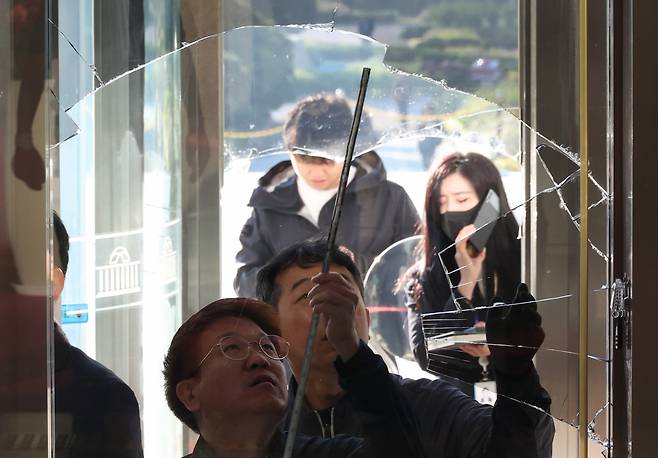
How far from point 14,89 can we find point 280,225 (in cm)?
42

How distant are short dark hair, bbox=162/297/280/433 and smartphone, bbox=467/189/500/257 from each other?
316mm

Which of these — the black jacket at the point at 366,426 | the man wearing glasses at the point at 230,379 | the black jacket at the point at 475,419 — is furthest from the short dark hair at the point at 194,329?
the black jacket at the point at 475,419

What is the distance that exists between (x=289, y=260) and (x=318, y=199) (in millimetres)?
99

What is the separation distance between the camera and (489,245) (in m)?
1.22

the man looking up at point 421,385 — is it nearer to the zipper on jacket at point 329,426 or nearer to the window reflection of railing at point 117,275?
the zipper on jacket at point 329,426

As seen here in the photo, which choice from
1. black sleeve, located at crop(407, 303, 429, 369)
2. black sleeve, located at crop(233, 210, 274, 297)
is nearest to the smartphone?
black sleeve, located at crop(407, 303, 429, 369)

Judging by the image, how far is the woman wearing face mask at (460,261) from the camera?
1208 mm

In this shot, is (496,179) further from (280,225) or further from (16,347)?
(16,347)

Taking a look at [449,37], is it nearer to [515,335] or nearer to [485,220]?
[485,220]

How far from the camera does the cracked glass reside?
3.85 feet

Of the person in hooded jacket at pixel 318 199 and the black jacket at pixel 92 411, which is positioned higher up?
the person in hooded jacket at pixel 318 199

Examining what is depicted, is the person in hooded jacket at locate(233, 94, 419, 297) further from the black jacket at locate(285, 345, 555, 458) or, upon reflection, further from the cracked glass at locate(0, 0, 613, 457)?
the black jacket at locate(285, 345, 555, 458)

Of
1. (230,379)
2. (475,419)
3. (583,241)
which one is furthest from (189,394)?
(583,241)

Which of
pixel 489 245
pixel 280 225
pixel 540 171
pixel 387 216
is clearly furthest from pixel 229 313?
pixel 540 171
